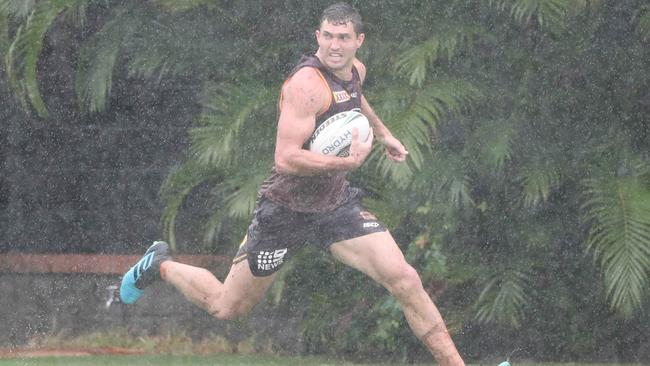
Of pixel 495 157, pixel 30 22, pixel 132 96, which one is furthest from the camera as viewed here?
pixel 132 96

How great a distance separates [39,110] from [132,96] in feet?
2.96

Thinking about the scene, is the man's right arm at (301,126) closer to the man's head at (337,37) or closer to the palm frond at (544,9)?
the man's head at (337,37)

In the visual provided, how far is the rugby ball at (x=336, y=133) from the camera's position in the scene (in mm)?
5477

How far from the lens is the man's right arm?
5.40 metres

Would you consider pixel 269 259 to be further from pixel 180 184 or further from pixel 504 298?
pixel 180 184

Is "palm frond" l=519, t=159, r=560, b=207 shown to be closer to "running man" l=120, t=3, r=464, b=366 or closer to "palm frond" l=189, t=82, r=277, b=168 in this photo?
"palm frond" l=189, t=82, r=277, b=168

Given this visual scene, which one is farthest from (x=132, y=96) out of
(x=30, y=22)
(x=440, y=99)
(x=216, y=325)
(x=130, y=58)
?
(x=440, y=99)

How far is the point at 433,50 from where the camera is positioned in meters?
7.66

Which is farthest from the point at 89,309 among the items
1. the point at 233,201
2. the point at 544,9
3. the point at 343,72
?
the point at 343,72

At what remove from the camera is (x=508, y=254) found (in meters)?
7.91

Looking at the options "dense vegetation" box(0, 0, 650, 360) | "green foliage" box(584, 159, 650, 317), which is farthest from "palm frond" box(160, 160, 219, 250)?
"green foliage" box(584, 159, 650, 317)

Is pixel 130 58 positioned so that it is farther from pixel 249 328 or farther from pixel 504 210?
pixel 504 210

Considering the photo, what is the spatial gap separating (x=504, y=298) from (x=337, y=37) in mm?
2643

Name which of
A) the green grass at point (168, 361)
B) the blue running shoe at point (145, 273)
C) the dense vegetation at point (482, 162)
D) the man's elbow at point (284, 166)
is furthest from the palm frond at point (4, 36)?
the man's elbow at point (284, 166)
